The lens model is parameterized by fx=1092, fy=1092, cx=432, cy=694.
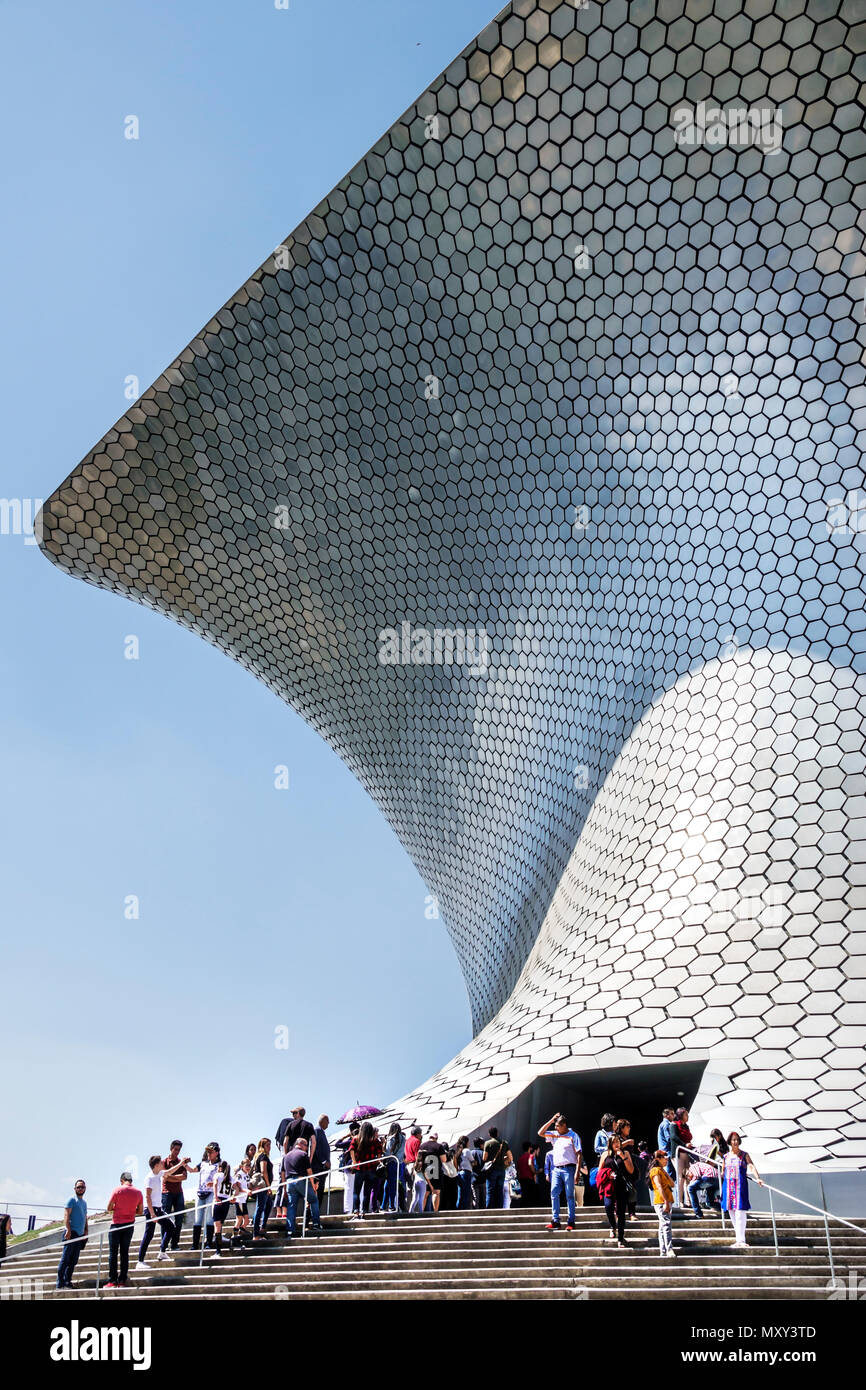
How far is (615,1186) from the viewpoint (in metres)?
7.09

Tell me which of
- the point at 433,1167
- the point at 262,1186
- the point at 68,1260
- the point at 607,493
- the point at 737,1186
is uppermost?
the point at 607,493

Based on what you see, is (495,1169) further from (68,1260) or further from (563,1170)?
(68,1260)

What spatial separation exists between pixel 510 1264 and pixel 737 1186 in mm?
1553

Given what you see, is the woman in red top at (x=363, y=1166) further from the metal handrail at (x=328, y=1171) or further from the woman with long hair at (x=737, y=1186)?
the woman with long hair at (x=737, y=1186)

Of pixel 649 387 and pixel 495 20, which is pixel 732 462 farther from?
pixel 495 20

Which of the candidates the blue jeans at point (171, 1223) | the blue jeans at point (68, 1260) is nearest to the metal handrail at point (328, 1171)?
the blue jeans at point (171, 1223)

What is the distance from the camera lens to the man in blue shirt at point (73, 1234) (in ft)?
24.3

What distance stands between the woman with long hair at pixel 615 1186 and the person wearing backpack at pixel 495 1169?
1.49m

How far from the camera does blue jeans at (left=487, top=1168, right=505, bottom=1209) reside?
8812mm

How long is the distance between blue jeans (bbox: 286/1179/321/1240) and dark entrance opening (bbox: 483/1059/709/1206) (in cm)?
319

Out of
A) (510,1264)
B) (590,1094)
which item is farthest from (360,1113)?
(510,1264)

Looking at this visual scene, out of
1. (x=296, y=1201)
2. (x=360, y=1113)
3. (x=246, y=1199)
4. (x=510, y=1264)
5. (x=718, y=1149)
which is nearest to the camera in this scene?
(x=510, y=1264)

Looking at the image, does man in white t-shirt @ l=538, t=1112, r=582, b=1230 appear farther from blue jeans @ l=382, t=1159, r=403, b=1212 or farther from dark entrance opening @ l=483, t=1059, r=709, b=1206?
dark entrance opening @ l=483, t=1059, r=709, b=1206

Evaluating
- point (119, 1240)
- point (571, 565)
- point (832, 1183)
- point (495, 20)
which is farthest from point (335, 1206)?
point (495, 20)
